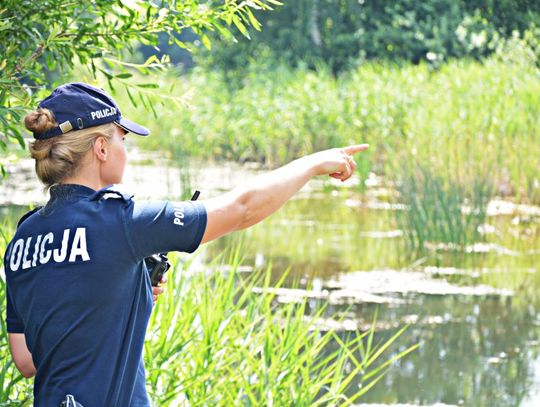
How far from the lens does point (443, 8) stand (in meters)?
24.6

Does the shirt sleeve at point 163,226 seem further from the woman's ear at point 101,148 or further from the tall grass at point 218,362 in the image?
the tall grass at point 218,362

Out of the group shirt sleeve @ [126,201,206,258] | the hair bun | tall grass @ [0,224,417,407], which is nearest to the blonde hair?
the hair bun

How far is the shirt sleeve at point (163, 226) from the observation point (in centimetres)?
232

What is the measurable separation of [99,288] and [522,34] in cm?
1118

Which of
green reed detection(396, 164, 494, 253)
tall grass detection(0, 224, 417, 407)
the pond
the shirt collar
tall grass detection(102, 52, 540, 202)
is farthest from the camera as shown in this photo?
tall grass detection(102, 52, 540, 202)

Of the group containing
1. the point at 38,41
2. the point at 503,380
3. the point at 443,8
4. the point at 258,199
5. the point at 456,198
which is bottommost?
the point at 503,380

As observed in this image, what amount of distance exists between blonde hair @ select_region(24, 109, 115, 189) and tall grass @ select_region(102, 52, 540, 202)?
7.49 meters

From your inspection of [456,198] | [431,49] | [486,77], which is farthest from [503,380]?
[431,49]

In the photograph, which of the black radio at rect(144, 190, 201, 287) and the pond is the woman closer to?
the black radio at rect(144, 190, 201, 287)

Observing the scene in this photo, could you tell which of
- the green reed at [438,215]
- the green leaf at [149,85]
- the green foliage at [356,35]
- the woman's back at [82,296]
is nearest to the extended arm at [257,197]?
the woman's back at [82,296]

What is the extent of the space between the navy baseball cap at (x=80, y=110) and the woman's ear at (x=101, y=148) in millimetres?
37

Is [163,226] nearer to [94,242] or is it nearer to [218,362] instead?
[94,242]

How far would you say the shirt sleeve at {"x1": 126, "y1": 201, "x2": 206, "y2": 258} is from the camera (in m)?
2.32

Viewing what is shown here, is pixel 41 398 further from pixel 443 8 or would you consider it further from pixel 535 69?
pixel 443 8
